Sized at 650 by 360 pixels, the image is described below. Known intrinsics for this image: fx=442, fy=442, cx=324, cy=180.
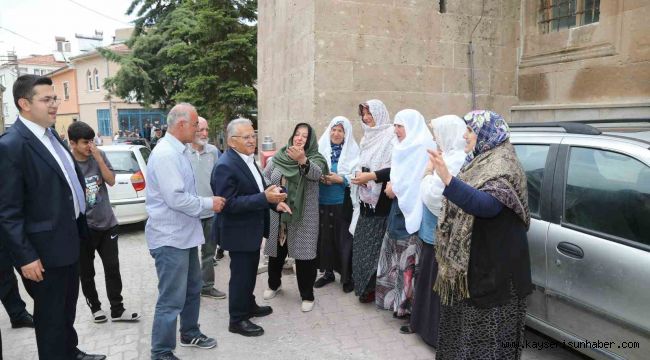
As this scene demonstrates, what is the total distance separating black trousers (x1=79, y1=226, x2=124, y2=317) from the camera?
3.95 m

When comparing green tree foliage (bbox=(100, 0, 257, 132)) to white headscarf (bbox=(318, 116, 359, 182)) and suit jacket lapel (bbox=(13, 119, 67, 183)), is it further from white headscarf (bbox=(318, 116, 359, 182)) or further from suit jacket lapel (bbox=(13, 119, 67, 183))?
suit jacket lapel (bbox=(13, 119, 67, 183))

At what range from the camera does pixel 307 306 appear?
14.4ft

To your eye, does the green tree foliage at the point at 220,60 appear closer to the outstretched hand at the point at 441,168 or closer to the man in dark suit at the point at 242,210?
the man in dark suit at the point at 242,210

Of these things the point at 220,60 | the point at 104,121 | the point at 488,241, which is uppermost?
the point at 220,60

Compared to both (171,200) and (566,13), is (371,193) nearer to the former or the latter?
(171,200)

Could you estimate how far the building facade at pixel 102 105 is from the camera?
115 ft

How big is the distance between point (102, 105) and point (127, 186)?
33.4 metres

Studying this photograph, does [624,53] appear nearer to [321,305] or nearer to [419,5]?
[419,5]

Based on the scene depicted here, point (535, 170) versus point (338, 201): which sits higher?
point (535, 170)

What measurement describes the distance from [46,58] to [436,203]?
65187mm

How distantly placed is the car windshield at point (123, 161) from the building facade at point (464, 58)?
2.68m

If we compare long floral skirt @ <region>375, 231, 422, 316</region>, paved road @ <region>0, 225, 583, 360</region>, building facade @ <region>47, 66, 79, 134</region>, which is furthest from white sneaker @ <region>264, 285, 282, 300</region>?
building facade @ <region>47, 66, 79, 134</region>

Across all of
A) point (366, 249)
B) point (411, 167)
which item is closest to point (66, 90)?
point (366, 249)

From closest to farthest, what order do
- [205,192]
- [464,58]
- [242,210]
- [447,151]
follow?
[447,151] → [242,210] → [205,192] → [464,58]
